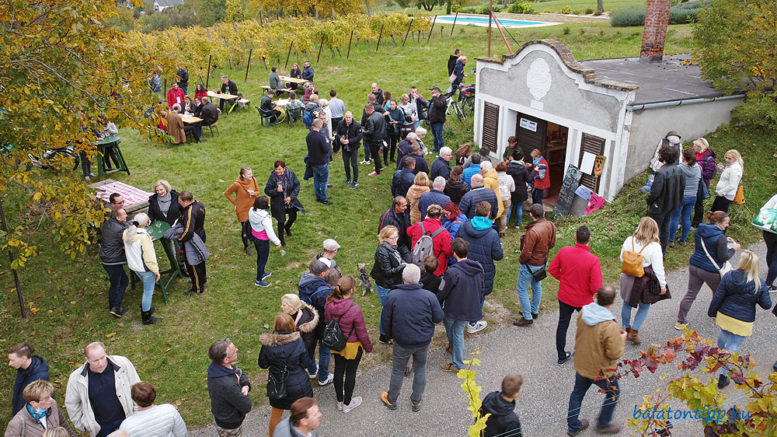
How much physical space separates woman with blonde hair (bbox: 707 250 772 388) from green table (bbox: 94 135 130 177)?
39.2 feet

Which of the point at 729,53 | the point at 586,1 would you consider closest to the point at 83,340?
the point at 729,53

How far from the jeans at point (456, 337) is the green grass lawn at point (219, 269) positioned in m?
0.96

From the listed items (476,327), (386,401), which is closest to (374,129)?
(476,327)

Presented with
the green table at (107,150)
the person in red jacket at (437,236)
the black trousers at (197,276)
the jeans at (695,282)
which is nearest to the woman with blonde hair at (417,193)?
the person in red jacket at (437,236)

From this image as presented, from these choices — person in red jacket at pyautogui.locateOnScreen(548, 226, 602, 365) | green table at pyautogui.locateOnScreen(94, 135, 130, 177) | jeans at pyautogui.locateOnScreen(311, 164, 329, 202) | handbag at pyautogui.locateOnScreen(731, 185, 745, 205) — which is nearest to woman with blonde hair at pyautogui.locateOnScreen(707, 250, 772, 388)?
person in red jacket at pyautogui.locateOnScreen(548, 226, 602, 365)

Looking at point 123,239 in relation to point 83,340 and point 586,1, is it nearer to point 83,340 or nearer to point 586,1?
point 83,340

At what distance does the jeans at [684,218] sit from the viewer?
9148 millimetres

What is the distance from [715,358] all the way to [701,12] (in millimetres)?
11847

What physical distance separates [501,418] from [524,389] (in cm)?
203

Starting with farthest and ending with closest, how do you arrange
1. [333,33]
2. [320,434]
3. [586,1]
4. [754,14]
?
1. [586,1]
2. [333,33]
3. [754,14]
4. [320,434]

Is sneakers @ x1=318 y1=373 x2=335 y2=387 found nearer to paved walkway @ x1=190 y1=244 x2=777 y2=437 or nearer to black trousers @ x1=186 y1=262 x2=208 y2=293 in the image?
paved walkway @ x1=190 y1=244 x2=777 y2=437

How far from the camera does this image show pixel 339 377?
604 cm

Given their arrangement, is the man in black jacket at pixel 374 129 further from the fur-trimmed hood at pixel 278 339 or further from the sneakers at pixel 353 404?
the fur-trimmed hood at pixel 278 339

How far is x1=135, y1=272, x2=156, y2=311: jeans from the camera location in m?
7.59
